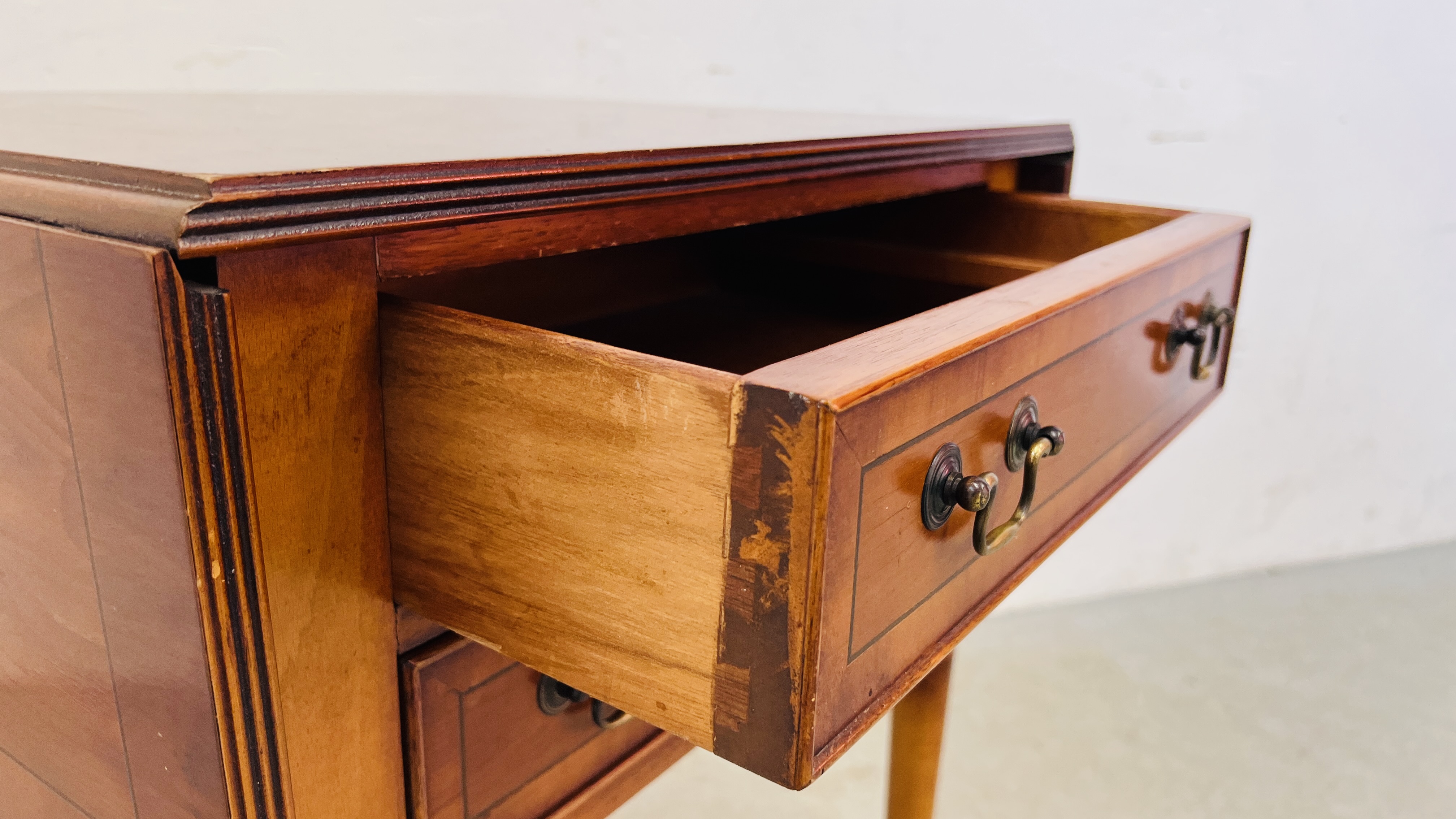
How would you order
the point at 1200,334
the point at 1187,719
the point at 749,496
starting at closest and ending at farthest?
the point at 749,496 → the point at 1200,334 → the point at 1187,719

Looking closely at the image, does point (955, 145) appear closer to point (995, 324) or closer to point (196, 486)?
point (995, 324)

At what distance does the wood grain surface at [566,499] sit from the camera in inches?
14.4

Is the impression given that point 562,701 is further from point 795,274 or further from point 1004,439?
point 795,274

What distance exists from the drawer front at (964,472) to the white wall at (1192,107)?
820 mm

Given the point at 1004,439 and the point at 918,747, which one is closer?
the point at 1004,439

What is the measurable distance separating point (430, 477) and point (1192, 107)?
154 cm

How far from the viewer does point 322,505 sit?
0.43m

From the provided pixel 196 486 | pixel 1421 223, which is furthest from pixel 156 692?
pixel 1421 223

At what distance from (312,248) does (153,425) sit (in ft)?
0.27

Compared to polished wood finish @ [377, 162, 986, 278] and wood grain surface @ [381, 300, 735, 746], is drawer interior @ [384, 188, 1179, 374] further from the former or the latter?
wood grain surface @ [381, 300, 735, 746]

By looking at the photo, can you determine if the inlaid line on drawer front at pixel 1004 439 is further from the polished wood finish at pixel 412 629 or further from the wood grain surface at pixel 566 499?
the polished wood finish at pixel 412 629

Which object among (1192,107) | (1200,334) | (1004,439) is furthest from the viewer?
(1192,107)

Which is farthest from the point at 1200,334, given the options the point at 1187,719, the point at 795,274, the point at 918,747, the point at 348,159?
the point at 1187,719

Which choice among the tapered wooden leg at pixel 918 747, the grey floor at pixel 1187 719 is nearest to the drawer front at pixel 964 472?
the tapered wooden leg at pixel 918 747
